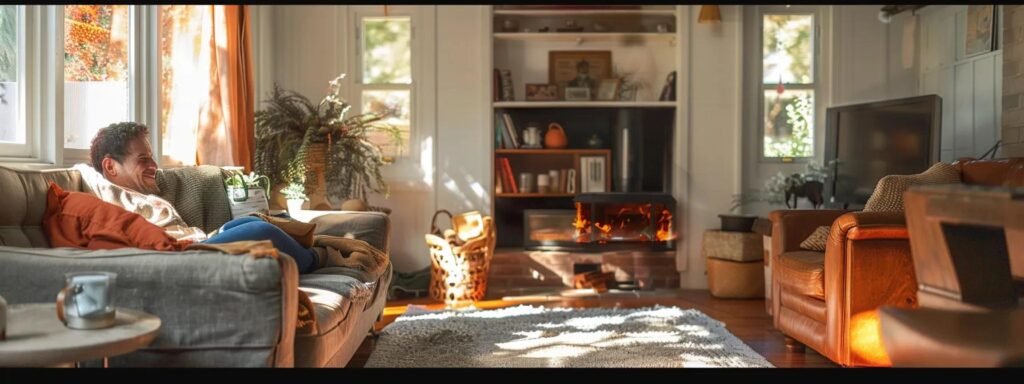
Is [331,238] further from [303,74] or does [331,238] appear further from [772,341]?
[303,74]

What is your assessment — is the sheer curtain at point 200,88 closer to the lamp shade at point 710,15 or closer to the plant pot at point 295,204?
the plant pot at point 295,204

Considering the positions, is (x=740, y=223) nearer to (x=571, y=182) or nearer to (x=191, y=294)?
(x=571, y=182)

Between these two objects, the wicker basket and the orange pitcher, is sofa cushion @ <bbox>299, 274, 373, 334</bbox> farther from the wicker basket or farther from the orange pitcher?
the orange pitcher

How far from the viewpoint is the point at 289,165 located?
5.02 metres

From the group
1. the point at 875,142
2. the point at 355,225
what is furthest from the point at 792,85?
the point at 355,225

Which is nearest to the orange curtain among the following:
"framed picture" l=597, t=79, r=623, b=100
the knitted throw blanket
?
the knitted throw blanket

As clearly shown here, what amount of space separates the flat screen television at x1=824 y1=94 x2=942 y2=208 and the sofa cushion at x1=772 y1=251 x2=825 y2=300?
46.2 inches

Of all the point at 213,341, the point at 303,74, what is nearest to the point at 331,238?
the point at 213,341

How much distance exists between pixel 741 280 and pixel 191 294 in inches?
161

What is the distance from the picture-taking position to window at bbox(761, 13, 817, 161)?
6.21 meters

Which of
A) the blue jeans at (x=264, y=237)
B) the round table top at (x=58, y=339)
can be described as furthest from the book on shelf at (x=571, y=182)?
the round table top at (x=58, y=339)

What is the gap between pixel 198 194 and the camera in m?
3.68

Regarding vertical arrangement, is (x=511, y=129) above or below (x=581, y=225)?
above

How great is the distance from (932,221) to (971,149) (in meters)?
4.04
